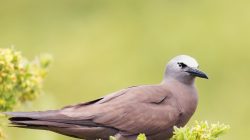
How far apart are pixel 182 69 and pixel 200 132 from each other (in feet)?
6.31

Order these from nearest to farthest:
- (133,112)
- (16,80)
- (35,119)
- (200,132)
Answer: (200,132), (35,119), (16,80), (133,112)

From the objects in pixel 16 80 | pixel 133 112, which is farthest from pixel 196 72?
pixel 16 80

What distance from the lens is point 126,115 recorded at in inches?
336

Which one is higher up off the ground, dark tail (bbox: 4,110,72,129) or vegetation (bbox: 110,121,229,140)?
dark tail (bbox: 4,110,72,129)

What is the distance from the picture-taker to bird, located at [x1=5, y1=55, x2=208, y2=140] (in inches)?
328

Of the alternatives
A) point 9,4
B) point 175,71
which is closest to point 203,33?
point 9,4

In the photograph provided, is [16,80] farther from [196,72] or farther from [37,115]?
[196,72]

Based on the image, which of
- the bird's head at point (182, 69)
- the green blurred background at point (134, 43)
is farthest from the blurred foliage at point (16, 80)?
the green blurred background at point (134, 43)

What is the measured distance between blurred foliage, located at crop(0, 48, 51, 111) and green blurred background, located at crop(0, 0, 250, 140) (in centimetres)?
579

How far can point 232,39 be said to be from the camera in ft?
64.8

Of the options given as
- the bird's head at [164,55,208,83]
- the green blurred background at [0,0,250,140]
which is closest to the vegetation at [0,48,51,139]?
the bird's head at [164,55,208,83]

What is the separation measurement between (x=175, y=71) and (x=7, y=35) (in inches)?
472

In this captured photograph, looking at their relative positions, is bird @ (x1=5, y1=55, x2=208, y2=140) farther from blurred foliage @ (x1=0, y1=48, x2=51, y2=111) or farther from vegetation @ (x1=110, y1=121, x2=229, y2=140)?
vegetation @ (x1=110, y1=121, x2=229, y2=140)

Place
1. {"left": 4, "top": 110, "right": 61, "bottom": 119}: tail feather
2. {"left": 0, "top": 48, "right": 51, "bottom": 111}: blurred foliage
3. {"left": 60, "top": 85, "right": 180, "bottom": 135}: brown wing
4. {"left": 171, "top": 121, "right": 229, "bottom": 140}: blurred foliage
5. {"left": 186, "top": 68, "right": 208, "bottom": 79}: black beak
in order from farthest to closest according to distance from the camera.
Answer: {"left": 186, "top": 68, "right": 208, "bottom": 79}: black beak → {"left": 60, "top": 85, "right": 180, "bottom": 135}: brown wing → {"left": 0, "top": 48, "right": 51, "bottom": 111}: blurred foliage → {"left": 4, "top": 110, "right": 61, "bottom": 119}: tail feather → {"left": 171, "top": 121, "right": 229, "bottom": 140}: blurred foliage
